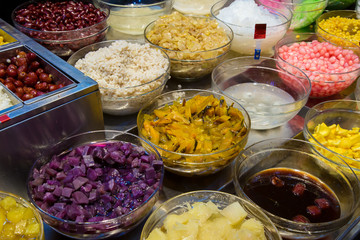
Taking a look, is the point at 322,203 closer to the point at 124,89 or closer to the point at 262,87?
the point at 262,87

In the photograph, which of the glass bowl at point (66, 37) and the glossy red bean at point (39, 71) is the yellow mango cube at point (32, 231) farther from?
the glass bowl at point (66, 37)

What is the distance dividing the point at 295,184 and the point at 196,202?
475 mm

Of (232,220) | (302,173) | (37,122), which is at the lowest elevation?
(302,173)

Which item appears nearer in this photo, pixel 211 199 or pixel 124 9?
pixel 211 199

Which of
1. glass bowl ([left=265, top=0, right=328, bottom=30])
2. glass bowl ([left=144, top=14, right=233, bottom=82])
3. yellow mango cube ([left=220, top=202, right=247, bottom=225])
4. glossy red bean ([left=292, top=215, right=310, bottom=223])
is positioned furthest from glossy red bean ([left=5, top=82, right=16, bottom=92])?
glass bowl ([left=265, top=0, right=328, bottom=30])

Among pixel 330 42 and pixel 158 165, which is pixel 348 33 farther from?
pixel 158 165

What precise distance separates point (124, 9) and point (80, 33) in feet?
1.67

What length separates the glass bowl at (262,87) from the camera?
Answer: 1815 millimetres

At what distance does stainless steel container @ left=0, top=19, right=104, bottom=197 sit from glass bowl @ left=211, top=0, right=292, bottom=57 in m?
1.28

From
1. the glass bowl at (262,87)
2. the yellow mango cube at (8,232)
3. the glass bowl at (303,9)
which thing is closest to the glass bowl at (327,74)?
the glass bowl at (262,87)

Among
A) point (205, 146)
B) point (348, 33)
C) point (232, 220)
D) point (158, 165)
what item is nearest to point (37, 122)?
point (158, 165)

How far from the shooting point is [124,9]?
257 centimetres

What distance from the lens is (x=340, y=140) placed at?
168 cm

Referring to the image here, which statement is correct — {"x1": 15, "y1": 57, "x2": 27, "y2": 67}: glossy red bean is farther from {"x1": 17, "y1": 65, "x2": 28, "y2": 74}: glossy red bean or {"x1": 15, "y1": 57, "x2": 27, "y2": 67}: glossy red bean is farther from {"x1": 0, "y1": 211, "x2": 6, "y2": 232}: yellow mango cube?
{"x1": 0, "y1": 211, "x2": 6, "y2": 232}: yellow mango cube
